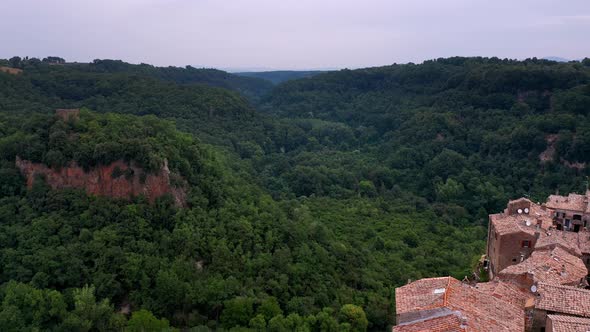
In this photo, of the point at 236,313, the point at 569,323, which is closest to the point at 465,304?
the point at 569,323

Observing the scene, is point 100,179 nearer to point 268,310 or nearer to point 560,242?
point 268,310

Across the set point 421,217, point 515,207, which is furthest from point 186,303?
point 421,217

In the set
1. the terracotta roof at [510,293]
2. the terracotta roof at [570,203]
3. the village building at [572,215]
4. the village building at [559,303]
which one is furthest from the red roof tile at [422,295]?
the terracotta roof at [570,203]

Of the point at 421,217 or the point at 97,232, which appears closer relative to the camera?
the point at 97,232

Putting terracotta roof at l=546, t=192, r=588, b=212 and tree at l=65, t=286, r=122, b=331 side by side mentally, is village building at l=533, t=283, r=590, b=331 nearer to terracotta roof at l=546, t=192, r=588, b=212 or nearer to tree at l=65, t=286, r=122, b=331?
terracotta roof at l=546, t=192, r=588, b=212

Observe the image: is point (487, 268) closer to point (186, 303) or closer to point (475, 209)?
point (186, 303)

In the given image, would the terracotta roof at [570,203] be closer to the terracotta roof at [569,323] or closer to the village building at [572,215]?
the village building at [572,215]
